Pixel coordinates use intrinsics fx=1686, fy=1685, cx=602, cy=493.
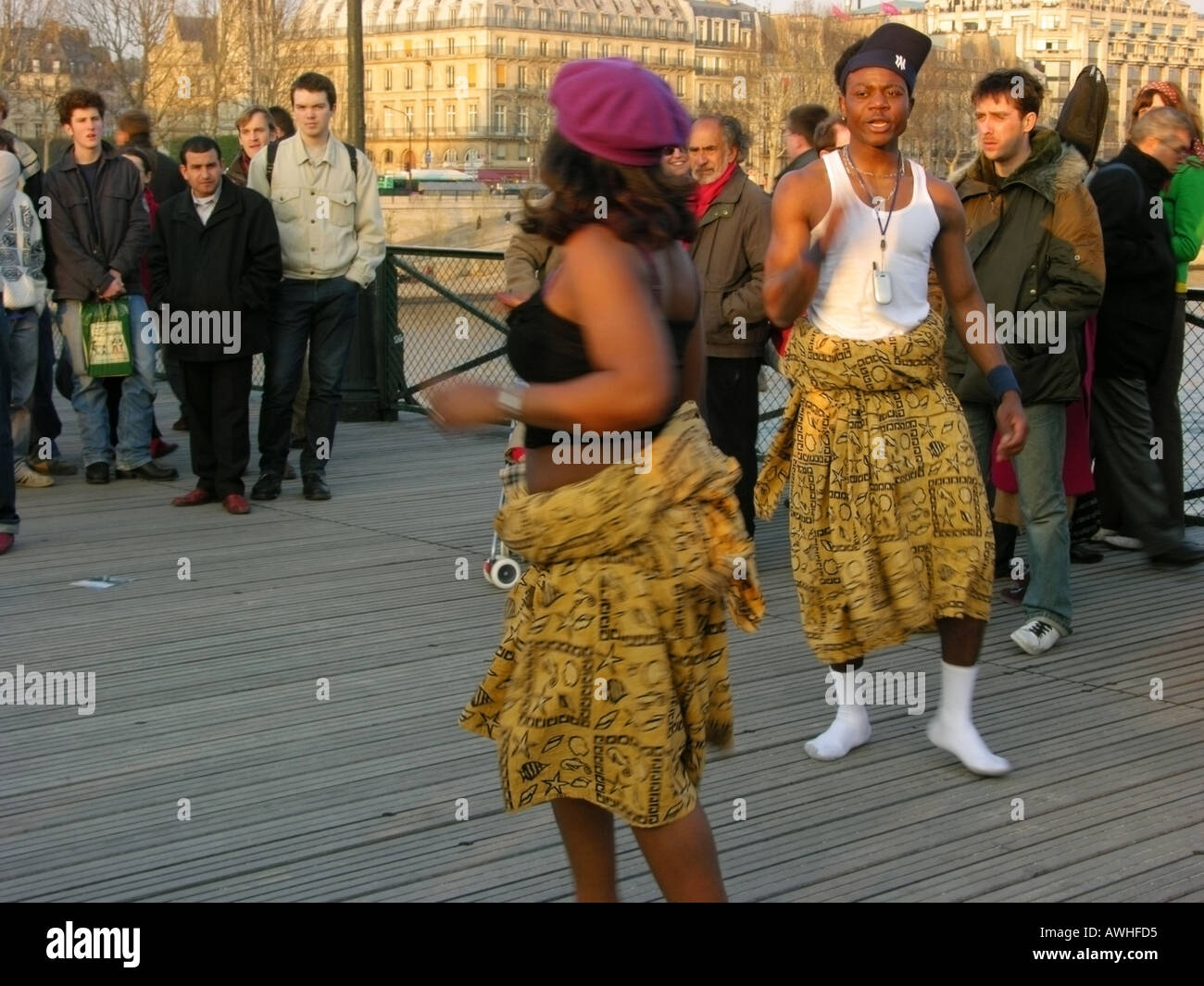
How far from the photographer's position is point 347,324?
924 centimetres

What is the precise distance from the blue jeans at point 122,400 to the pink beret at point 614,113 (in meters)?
7.04

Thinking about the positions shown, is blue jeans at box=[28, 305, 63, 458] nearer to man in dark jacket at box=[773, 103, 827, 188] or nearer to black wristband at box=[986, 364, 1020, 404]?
man in dark jacket at box=[773, 103, 827, 188]

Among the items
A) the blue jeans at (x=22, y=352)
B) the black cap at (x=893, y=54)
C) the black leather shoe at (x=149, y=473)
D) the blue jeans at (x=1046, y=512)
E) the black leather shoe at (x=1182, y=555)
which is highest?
the black cap at (x=893, y=54)

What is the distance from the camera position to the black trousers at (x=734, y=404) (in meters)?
7.36

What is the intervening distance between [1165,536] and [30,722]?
15.9 feet

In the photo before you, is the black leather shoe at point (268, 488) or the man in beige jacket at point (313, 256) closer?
the man in beige jacket at point (313, 256)

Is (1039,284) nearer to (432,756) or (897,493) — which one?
(897,493)

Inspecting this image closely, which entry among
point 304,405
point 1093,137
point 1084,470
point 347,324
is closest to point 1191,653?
point 1084,470

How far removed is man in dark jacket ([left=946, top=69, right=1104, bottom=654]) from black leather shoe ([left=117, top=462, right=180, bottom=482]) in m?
5.38

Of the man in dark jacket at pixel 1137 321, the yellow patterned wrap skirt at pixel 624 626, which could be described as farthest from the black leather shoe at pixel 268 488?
the yellow patterned wrap skirt at pixel 624 626

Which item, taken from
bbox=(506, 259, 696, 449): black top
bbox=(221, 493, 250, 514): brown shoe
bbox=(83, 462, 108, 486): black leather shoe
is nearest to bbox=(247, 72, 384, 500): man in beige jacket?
bbox=(221, 493, 250, 514): brown shoe

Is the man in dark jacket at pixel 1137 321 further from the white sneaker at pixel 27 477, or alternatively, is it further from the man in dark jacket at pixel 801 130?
the white sneaker at pixel 27 477

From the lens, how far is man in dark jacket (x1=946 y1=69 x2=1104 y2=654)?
20.2ft
